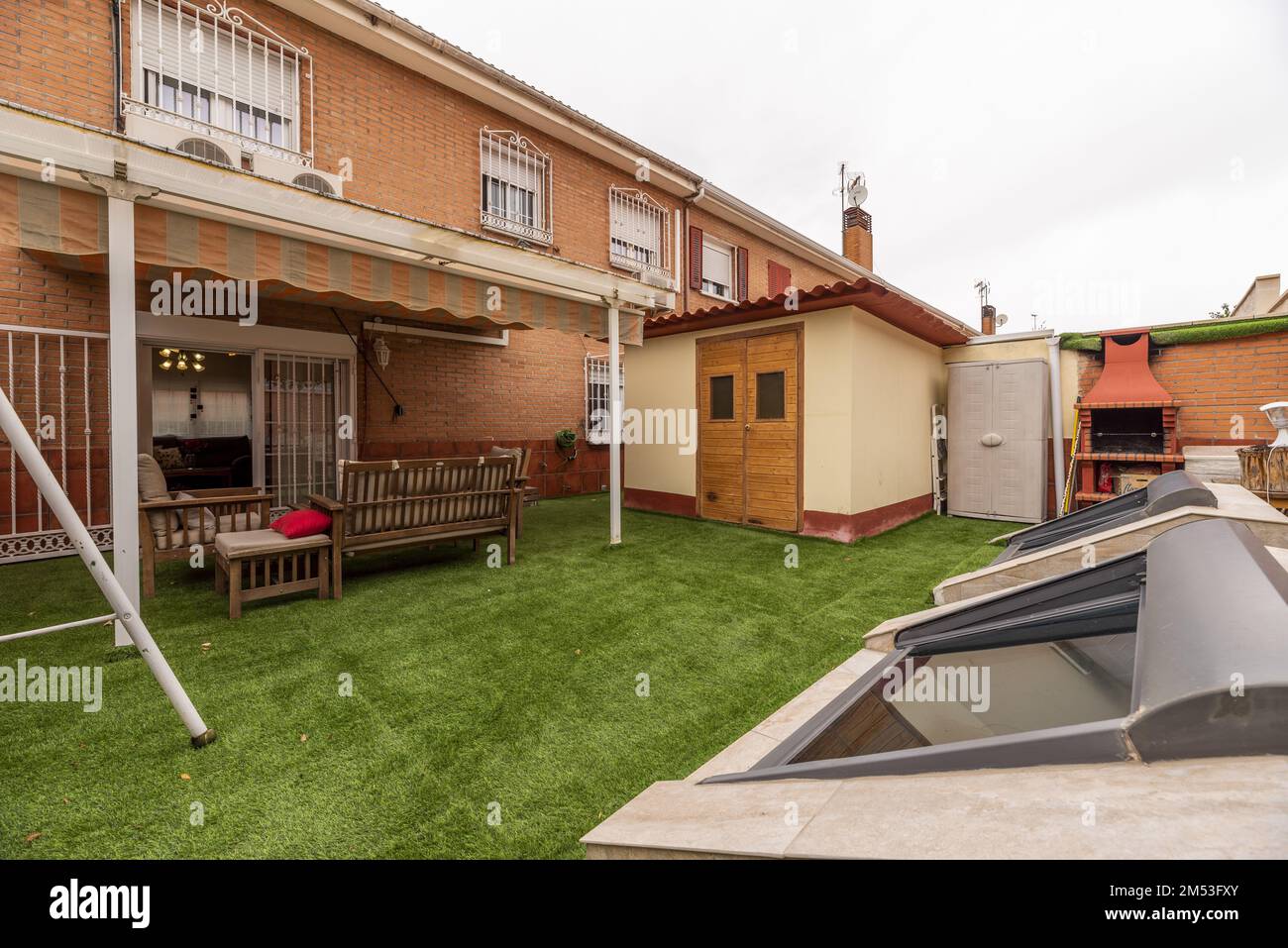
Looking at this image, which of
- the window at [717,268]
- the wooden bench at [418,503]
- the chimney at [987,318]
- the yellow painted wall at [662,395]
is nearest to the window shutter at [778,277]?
the window at [717,268]

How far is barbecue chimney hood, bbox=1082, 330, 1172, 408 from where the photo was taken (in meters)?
6.84

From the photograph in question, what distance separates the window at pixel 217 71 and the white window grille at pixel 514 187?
2.75m

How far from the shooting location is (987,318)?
19.3 metres

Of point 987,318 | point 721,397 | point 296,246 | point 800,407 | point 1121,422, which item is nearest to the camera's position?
point 296,246

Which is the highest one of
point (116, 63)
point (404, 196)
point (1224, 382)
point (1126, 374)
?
point (116, 63)

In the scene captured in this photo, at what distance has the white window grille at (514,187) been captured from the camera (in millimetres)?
9047

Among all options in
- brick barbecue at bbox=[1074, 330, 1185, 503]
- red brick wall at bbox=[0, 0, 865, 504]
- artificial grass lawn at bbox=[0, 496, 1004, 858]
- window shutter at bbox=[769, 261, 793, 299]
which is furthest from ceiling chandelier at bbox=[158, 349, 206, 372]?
brick barbecue at bbox=[1074, 330, 1185, 503]

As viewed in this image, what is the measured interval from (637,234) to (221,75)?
7153 millimetres

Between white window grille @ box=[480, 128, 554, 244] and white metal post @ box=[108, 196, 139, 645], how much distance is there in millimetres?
6357

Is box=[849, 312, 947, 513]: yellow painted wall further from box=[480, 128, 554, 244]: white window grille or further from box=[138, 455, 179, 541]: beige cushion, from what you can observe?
box=[138, 455, 179, 541]: beige cushion

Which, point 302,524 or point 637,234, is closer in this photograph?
point 302,524

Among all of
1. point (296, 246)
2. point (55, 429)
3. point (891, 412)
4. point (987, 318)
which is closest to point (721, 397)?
point (891, 412)

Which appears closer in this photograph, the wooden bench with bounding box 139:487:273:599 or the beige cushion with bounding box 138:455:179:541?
the wooden bench with bounding box 139:487:273:599

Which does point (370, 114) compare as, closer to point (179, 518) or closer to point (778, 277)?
point (179, 518)
